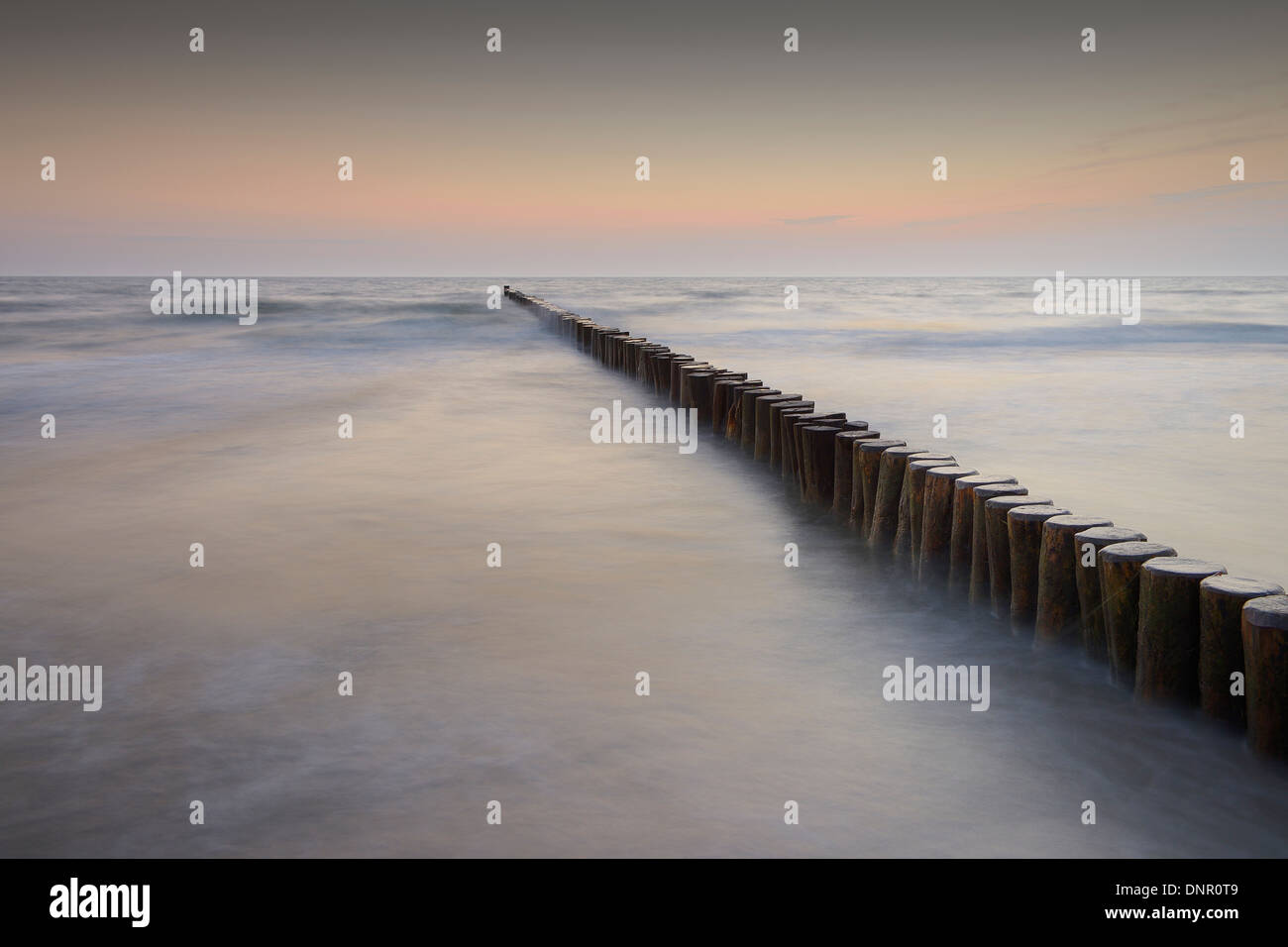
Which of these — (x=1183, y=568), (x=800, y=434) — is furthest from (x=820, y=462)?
(x=1183, y=568)

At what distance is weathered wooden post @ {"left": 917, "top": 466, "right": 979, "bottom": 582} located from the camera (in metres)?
4.86

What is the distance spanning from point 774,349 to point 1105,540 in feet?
Result: 68.9

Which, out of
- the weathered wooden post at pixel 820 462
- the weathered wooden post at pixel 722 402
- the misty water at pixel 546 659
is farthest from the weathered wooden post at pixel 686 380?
the weathered wooden post at pixel 820 462

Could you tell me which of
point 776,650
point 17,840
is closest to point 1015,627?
point 776,650

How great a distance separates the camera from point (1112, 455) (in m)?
9.73

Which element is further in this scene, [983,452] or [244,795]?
[983,452]

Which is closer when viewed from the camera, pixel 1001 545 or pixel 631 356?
pixel 1001 545

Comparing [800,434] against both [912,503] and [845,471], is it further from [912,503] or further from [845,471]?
[912,503]

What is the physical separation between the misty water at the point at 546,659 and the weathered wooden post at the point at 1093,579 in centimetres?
12

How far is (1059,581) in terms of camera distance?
3.96 metres

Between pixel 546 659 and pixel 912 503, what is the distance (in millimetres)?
2078

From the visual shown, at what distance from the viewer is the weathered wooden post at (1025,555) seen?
13.5ft

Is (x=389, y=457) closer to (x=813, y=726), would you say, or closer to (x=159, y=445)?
(x=159, y=445)
